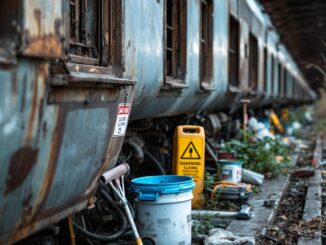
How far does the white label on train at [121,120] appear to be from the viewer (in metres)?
4.05

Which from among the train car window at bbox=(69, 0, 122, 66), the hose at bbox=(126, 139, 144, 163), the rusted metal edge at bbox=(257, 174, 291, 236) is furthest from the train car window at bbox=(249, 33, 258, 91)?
the train car window at bbox=(69, 0, 122, 66)

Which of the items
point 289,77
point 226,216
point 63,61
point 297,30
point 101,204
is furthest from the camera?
point 289,77

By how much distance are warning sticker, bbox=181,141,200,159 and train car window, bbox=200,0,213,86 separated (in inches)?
76.8

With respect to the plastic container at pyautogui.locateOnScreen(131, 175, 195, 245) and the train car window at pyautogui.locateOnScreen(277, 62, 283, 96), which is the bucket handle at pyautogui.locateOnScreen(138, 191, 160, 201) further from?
the train car window at pyautogui.locateOnScreen(277, 62, 283, 96)

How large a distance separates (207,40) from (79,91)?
511 cm

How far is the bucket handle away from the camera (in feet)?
14.3

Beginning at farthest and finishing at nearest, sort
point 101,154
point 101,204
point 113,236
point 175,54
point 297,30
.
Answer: point 297,30 → point 175,54 → point 101,204 → point 113,236 → point 101,154

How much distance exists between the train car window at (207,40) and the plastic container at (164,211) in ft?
11.9

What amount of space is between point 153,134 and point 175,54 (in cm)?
121

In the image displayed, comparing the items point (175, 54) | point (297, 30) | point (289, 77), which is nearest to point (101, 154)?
point (175, 54)

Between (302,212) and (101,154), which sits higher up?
(101,154)

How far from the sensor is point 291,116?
2161 centimetres

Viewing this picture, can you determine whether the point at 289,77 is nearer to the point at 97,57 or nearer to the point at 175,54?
the point at 175,54

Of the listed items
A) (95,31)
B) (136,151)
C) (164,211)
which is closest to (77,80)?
(95,31)
